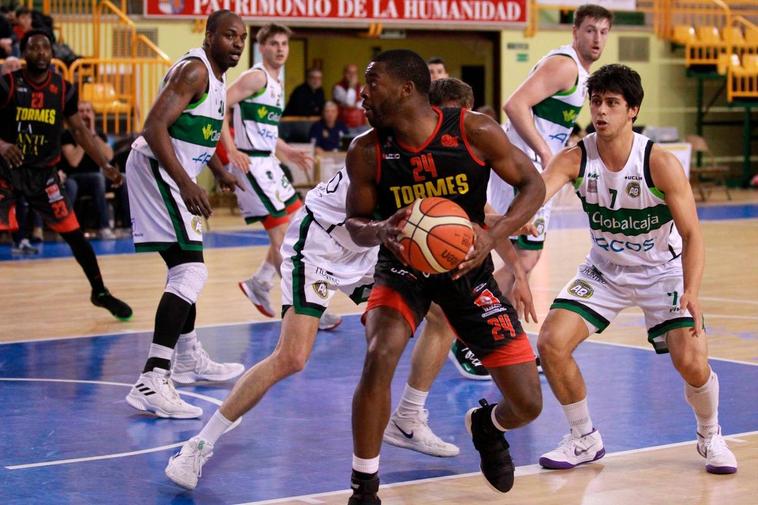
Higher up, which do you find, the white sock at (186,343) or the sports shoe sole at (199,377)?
the white sock at (186,343)

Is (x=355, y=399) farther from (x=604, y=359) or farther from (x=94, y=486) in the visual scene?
(x=604, y=359)

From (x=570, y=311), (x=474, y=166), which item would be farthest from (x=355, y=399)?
(x=570, y=311)

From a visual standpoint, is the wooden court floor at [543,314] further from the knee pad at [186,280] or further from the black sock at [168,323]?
the knee pad at [186,280]

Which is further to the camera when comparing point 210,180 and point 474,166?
point 210,180

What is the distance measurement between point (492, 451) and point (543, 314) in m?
4.53

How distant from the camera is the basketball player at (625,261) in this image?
5363 millimetres

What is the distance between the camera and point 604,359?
779cm

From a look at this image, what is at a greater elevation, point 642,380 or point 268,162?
point 268,162

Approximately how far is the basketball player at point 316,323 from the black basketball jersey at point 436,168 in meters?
0.83

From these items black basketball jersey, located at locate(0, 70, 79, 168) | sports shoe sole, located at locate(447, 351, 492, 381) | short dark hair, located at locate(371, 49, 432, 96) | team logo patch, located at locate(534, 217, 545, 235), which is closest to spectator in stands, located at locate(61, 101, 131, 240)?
black basketball jersey, located at locate(0, 70, 79, 168)

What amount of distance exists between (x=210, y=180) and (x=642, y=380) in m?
13.7

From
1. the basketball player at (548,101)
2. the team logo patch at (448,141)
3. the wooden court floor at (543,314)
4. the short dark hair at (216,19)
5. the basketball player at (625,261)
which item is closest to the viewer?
the team logo patch at (448,141)

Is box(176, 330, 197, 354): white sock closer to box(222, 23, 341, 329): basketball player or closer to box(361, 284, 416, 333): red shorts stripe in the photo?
box(222, 23, 341, 329): basketball player

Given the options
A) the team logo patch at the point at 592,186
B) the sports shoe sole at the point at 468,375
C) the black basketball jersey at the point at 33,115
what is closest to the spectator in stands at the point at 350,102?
the black basketball jersey at the point at 33,115
